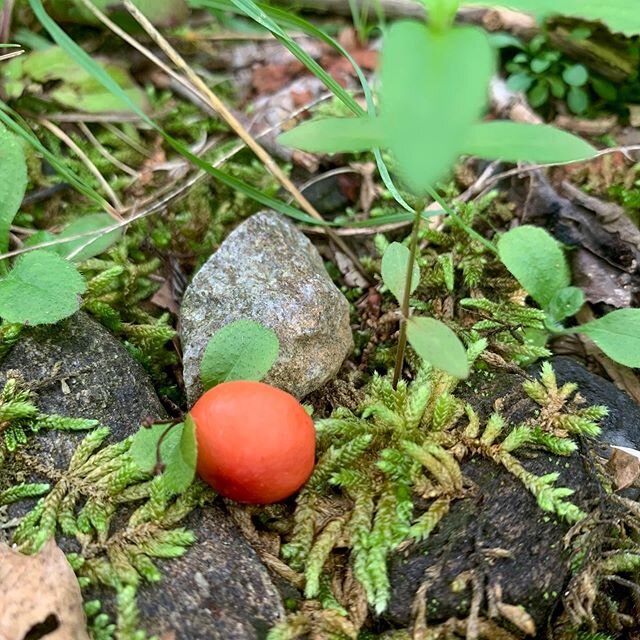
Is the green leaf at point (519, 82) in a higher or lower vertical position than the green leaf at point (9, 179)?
higher

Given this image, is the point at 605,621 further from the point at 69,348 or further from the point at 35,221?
the point at 35,221

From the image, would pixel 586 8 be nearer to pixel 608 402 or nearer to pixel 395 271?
pixel 395 271

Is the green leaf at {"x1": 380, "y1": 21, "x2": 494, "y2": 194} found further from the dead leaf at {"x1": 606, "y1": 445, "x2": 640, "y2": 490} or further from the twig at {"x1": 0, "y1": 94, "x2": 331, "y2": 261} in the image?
the twig at {"x1": 0, "y1": 94, "x2": 331, "y2": 261}

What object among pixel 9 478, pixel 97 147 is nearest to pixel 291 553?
pixel 9 478

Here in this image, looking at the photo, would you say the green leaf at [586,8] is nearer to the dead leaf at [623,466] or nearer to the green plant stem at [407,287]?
the green plant stem at [407,287]

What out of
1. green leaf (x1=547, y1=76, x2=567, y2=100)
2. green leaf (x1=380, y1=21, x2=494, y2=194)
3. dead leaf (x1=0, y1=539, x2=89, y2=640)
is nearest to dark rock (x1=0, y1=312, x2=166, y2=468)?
dead leaf (x1=0, y1=539, x2=89, y2=640)

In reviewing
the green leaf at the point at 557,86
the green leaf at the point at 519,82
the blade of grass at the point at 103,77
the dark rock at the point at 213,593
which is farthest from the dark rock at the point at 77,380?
the green leaf at the point at 557,86
